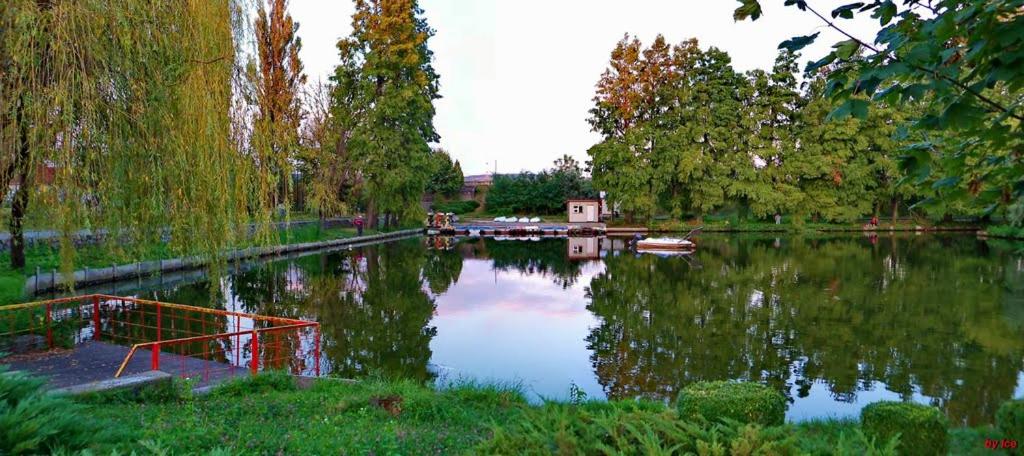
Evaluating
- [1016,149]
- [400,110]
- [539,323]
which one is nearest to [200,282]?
[539,323]

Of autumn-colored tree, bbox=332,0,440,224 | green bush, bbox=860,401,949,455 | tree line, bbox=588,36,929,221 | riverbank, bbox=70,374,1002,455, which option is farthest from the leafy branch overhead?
tree line, bbox=588,36,929,221

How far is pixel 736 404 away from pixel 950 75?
390 centimetres

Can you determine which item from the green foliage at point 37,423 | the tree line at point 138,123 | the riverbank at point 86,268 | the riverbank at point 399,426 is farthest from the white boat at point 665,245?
the green foliage at point 37,423

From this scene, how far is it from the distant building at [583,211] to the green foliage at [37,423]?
172ft

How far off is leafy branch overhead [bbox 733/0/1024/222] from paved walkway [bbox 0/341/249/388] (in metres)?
8.06

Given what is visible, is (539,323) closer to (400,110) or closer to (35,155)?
(35,155)

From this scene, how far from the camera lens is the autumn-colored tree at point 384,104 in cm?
3925

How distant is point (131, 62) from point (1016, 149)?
27.7 ft

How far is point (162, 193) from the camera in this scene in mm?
7656

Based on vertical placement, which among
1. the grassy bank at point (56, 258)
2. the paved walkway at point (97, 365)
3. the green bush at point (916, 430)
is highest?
the grassy bank at point (56, 258)

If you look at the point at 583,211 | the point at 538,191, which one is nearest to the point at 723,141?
the point at 583,211

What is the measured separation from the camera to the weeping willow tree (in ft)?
22.4

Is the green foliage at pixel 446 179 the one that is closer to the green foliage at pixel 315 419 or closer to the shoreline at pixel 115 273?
the shoreline at pixel 115 273

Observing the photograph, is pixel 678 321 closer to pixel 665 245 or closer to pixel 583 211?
pixel 665 245
